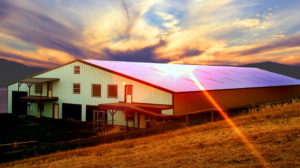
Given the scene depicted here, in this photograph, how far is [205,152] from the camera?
10.4 meters

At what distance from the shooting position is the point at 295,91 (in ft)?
156

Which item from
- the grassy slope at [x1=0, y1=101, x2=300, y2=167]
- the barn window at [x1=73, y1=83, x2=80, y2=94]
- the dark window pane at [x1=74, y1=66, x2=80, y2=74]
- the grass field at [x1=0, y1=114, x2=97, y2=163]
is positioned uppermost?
the dark window pane at [x1=74, y1=66, x2=80, y2=74]

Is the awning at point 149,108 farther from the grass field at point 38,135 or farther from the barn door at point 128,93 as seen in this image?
the grass field at point 38,135

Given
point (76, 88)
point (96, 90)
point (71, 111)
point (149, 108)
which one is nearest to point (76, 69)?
point (76, 88)

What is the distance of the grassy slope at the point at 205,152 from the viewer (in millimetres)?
8820

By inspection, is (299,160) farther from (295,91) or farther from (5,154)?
(295,91)

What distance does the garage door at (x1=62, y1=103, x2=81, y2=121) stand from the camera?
3259 cm

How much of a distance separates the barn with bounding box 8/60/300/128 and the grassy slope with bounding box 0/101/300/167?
8.56m

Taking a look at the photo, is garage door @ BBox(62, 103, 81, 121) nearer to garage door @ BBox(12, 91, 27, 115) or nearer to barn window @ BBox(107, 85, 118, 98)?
barn window @ BBox(107, 85, 118, 98)

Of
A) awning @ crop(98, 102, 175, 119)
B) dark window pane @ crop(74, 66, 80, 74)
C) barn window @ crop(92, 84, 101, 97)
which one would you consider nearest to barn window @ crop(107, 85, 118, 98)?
barn window @ crop(92, 84, 101, 97)

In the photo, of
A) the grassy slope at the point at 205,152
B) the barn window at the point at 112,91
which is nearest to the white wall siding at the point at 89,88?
the barn window at the point at 112,91

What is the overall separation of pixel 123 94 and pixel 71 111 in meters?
9.18

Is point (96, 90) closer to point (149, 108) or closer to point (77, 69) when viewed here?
point (77, 69)

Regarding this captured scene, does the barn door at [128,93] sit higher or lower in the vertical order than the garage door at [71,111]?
higher
